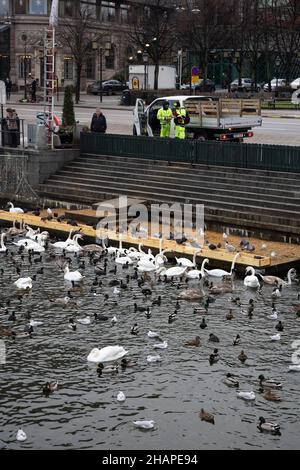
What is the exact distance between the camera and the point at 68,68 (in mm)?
80938

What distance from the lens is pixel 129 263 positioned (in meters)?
22.1

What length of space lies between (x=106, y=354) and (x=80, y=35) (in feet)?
190

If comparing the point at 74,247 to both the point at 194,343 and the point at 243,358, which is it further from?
the point at 243,358

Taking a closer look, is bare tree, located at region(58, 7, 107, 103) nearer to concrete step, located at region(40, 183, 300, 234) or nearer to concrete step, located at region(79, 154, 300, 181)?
concrete step, located at region(79, 154, 300, 181)

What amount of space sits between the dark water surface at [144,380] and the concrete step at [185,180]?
6088 mm

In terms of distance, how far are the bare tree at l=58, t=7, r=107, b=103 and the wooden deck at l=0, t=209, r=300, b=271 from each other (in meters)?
40.1

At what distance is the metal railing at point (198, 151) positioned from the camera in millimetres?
26125

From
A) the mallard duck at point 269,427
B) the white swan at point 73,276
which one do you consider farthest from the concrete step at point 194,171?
the mallard duck at point 269,427

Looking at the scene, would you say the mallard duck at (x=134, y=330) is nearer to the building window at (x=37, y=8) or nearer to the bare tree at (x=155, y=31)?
the bare tree at (x=155, y=31)

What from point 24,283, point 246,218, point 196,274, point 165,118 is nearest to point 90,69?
point 165,118

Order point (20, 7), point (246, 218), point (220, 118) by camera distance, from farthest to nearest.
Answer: point (20, 7), point (220, 118), point (246, 218)

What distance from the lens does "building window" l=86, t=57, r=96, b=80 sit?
82.5 metres

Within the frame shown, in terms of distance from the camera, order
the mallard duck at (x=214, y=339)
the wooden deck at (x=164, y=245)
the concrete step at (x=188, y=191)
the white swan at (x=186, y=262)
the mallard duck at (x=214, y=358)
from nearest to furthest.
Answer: the mallard duck at (x=214, y=358), the mallard duck at (x=214, y=339), the wooden deck at (x=164, y=245), the white swan at (x=186, y=262), the concrete step at (x=188, y=191)
